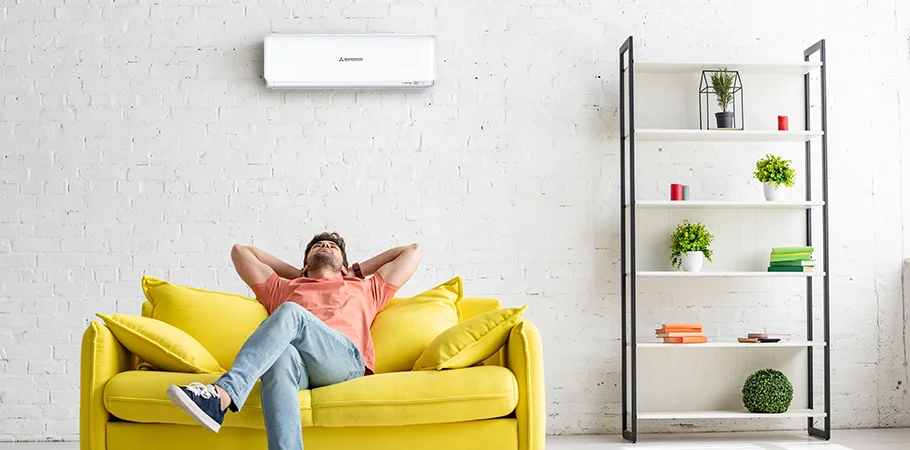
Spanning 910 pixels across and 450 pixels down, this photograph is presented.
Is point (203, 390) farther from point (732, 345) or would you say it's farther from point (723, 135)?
point (723, 135)

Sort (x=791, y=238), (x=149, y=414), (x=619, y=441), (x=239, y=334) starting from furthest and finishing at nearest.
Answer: (x=791, y=238), (x=619, y=441), (x=239, y=334), (x=149, y=414)

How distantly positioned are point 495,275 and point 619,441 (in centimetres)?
102

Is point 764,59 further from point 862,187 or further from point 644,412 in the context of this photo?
point 644,412

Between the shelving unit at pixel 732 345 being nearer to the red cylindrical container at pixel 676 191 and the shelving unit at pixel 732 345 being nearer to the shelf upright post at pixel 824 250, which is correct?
the shelf upright post at pixel 824 250

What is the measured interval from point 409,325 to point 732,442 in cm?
189

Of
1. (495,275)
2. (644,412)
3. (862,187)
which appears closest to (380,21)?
(495,275)

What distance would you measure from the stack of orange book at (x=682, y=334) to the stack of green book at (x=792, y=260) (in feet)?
1.68

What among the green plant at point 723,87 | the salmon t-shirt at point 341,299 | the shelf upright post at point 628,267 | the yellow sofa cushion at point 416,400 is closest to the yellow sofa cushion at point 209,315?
the salmon t-shirt at point 341,299

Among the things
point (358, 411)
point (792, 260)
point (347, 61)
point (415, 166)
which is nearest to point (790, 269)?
point (792, 260)

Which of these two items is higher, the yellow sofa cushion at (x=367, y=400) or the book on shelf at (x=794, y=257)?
the book on shelf at (x=794, y=257)

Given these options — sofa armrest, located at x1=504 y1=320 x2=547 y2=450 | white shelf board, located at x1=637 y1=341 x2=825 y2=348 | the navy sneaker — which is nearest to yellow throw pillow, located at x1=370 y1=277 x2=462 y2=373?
sofa armrest, located at x1=504 y1=320 x2=547 y2=450

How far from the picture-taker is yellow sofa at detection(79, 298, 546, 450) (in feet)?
9.73

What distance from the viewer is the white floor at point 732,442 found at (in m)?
4.23

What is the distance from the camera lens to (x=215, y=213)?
4578mm
